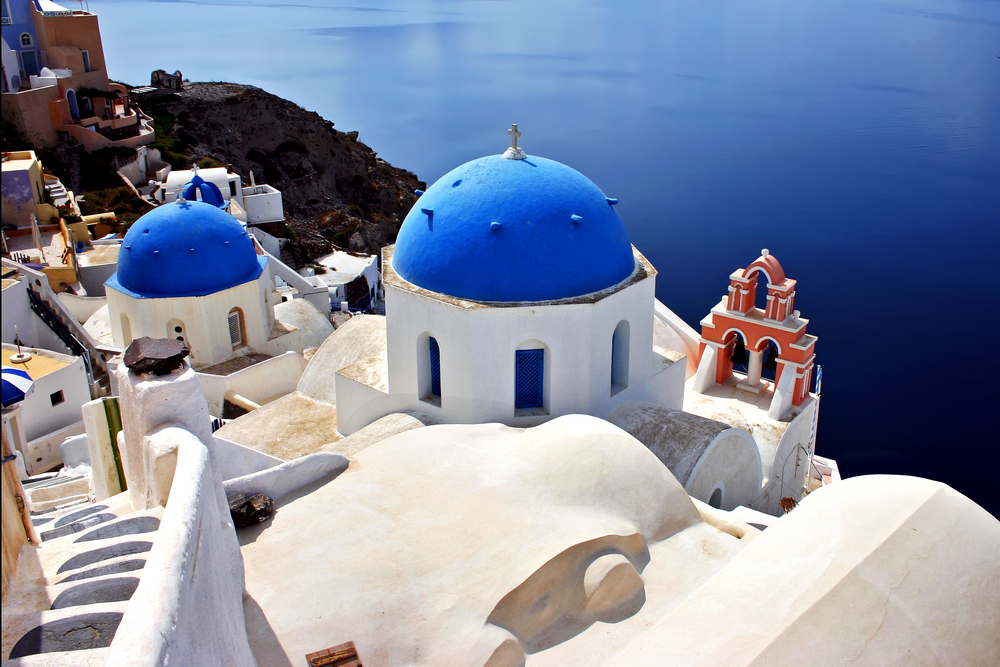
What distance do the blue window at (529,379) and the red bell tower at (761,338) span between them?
5.75 m

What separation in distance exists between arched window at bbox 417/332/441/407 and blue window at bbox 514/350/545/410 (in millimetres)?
1160

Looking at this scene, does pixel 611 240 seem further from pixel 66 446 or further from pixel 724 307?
pixel 66 446

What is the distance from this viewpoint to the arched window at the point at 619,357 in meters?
11.2

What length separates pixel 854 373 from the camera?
104ft

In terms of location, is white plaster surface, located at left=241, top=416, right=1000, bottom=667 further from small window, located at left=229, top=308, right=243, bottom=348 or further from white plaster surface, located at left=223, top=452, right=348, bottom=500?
small window, located at left=229, top=308, right=243, bottom=348

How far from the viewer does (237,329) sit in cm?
1762

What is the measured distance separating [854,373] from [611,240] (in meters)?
24.7

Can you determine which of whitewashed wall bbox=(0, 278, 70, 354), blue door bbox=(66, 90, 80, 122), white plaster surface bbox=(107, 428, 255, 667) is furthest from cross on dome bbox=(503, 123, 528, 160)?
blue door bbox=(66, 90, 80, 122)

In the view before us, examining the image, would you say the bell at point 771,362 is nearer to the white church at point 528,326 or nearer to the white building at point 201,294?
the white church at point 528,326

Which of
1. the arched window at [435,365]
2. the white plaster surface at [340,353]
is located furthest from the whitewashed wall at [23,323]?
the arched window at [435,365]

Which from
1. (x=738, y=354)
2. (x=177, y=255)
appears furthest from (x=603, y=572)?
(x=177, y=255)

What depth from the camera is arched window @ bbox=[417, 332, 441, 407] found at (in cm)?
1097

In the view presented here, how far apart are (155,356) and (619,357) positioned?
7254 millimetres

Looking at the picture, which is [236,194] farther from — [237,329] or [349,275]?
[237,329]
